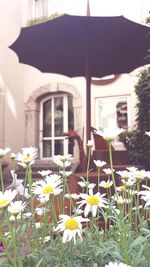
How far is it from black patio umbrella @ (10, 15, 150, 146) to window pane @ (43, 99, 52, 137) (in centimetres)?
387

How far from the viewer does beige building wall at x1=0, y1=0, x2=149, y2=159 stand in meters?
8.54

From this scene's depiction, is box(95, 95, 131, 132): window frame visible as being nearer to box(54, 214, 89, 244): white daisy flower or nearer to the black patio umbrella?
the black patio umbrella

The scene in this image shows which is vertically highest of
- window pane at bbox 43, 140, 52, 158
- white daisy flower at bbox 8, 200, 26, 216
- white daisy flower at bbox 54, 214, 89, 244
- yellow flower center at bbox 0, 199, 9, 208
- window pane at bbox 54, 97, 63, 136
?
window pane at bbox 54, 97, 63, 136

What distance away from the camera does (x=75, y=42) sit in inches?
173

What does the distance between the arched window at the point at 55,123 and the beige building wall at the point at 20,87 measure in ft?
1.04

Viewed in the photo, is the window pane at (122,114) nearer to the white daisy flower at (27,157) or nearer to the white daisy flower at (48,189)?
the white daisy flower at (27,157)

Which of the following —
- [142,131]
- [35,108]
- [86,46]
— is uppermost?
[86,46]

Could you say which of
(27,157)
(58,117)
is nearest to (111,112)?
(58,117)

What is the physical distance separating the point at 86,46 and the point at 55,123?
502cm

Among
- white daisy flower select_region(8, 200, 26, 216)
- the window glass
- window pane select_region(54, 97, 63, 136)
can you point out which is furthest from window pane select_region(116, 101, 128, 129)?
white daisy flower select_region(8, 200, 26, 216)

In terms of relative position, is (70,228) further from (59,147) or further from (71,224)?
(59,147)

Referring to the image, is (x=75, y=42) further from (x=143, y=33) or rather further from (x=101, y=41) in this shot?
(x=143, y=33)

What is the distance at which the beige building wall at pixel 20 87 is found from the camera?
8539 millimetres

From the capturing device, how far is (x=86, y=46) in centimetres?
438
